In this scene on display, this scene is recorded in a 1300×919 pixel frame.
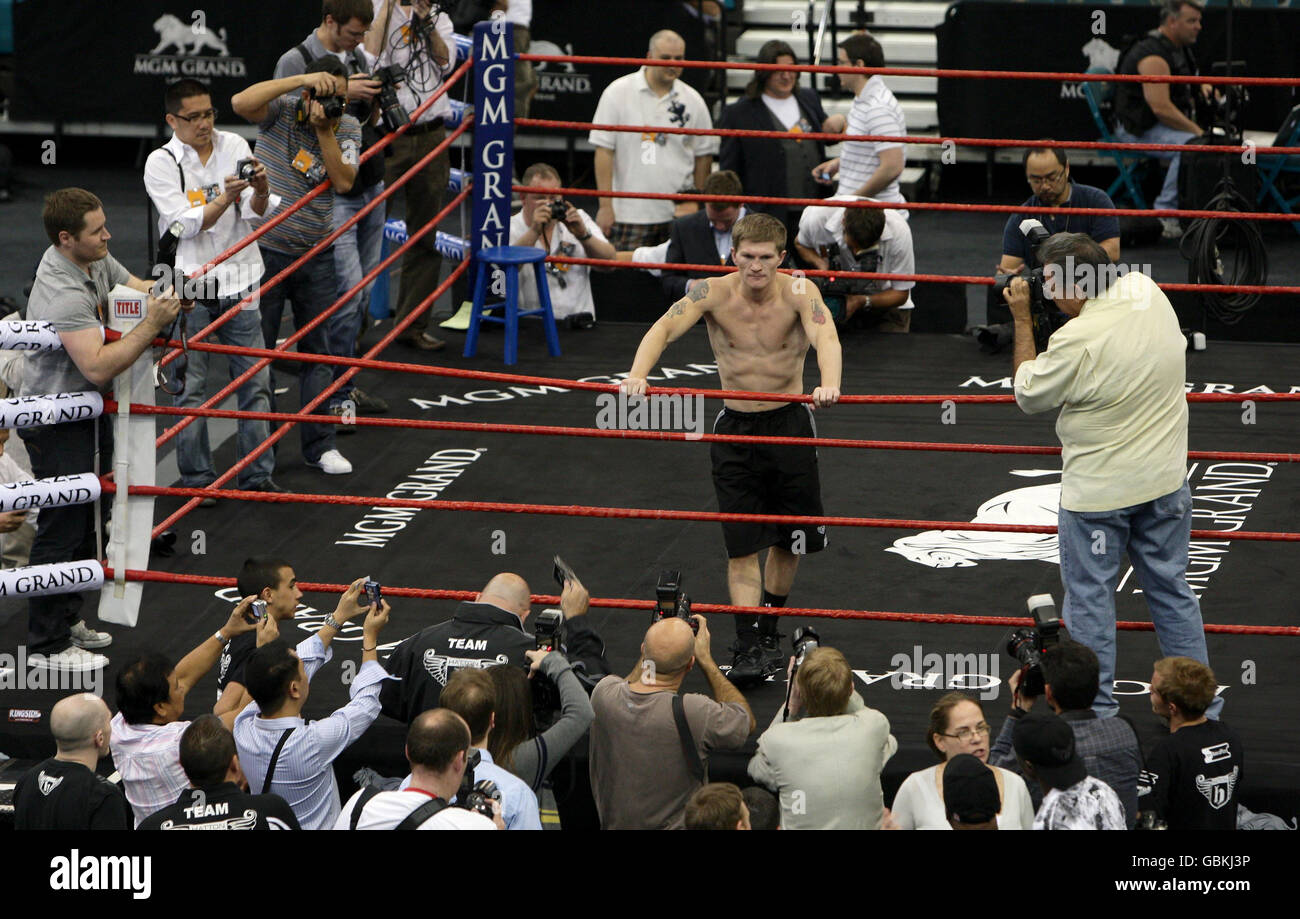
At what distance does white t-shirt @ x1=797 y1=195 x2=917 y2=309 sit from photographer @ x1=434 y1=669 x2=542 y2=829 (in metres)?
5.13

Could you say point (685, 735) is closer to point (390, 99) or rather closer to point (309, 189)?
point (309, 189)

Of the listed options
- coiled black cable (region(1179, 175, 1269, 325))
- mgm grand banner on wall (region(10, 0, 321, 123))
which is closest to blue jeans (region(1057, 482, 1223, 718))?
coiled black cable (region(1179, 175, 1269, 325))

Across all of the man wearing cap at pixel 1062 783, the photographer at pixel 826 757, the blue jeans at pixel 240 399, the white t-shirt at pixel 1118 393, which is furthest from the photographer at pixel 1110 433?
the blue jeans at pixel 240 399

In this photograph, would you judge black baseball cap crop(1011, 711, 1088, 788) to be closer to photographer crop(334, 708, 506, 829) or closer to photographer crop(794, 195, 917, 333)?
photographer crop(334, 708, 506, 829)

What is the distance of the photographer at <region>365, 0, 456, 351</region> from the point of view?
8.89 metres

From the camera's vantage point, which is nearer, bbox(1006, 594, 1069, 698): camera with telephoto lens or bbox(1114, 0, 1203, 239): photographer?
bbox(1006, 594, 1069, 698): camera with telephoto lens

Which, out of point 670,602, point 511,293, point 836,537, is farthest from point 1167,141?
point 670,602

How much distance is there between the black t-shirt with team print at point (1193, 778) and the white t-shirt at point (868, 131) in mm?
5494

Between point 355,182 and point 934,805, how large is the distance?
464 cm

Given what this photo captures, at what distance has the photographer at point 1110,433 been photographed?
533 centimetres

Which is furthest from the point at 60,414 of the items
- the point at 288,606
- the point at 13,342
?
the point at 288,606

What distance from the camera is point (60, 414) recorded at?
577 cm
